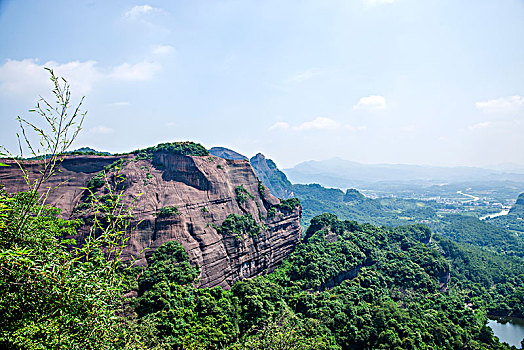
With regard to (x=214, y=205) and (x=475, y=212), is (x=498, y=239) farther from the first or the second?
(x=214, y=205)

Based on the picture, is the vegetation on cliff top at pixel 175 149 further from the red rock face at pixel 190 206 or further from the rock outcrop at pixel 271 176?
the rock outcrop at pixel 271 176

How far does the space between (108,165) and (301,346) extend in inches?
1024

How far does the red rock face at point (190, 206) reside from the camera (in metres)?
26.8

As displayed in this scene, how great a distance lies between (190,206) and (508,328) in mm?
43419

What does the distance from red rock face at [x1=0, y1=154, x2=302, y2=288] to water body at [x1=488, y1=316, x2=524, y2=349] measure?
28578mm

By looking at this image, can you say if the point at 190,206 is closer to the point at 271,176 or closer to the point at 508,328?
the point at 508,328

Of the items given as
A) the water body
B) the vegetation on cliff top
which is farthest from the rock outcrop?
the water body

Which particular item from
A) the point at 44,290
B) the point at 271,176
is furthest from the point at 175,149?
the point at 271,176

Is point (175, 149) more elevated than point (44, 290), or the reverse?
point (175, 149)

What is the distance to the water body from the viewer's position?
3451 centimetres

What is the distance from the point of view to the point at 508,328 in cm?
3716

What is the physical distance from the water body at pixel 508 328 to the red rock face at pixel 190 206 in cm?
2858

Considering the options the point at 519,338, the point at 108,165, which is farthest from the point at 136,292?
the point at 519,338

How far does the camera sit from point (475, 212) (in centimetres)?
13475
